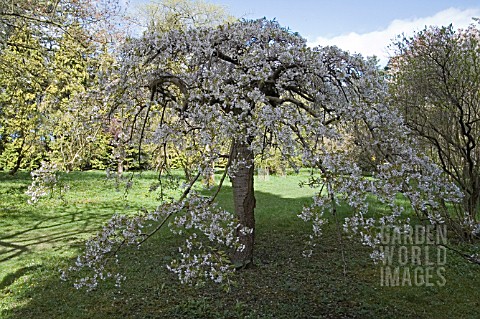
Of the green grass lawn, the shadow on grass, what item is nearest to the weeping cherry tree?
the green grass lawn

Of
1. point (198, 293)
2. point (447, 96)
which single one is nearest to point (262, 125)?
point (198, 293)

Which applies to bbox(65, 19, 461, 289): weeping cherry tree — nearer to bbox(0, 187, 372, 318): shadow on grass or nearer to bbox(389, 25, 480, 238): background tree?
bbox(0, 187, 372, 318): shadow on grass

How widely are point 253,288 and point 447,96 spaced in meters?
3.55

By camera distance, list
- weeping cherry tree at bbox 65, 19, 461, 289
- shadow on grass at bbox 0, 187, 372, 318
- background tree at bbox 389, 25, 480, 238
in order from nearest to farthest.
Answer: weeping cherry tree at bbox 65, 19, 461, 289 < shadow on grass at bbox 0, 187, 372, 318 < background tree at bbox 389, 25, 480, 238

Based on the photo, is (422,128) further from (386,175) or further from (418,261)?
(386,175)

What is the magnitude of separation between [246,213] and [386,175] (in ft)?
6.77

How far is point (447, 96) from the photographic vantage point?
5320 millimetres

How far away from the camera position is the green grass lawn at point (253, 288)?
3633 mm

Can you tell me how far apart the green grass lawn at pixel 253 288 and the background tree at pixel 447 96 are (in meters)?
1.36

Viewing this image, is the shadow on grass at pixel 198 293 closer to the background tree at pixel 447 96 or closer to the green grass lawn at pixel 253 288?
the green grass lawn at pixel 253 288

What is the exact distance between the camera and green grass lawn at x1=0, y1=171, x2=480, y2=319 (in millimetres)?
3633

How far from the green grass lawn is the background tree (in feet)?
4.47

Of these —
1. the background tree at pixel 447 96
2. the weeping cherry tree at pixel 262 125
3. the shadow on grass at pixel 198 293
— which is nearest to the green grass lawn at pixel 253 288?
the shadow on grass at pixel 198 293

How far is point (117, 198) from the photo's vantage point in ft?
34.0
